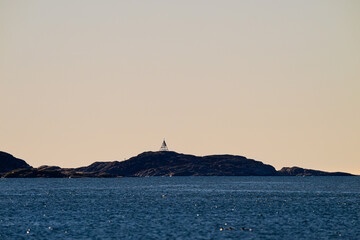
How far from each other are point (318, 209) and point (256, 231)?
39307 mm

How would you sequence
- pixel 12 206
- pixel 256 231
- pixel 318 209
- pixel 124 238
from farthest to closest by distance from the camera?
pixel 12 206, pixel 318 209, pixel 256 231, pixel 124 238

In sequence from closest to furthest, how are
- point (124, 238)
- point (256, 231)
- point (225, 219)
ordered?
1. point (124, 238)
2. point (256, 231)
3. point (225, 219)

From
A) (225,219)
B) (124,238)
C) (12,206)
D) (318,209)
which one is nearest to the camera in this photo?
(124,238)

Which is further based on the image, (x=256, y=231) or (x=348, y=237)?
(x=256, y=231)

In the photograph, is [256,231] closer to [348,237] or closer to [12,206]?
[348,237]

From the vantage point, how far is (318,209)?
123m

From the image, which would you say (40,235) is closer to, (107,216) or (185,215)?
(107,216)

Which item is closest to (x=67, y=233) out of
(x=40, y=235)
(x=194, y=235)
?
(x=40, y=235)

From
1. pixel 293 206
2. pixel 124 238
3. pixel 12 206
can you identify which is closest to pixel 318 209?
pixel 293 206

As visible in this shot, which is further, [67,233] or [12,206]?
[12,206]

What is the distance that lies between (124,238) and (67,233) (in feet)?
31.4

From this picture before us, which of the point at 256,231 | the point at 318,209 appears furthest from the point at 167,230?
the point at 318,209

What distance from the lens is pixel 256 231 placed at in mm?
87750

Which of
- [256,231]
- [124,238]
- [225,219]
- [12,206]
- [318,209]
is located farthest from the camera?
[12,206]
